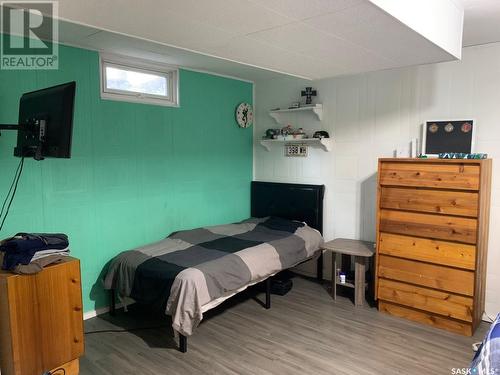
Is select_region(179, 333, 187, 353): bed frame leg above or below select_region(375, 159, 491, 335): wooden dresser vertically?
below

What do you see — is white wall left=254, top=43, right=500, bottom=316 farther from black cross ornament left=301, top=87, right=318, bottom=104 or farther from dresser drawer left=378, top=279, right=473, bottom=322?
dresser drawer left=378, top=279, right=473, bottom=322

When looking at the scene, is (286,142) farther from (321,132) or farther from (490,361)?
(490,361)

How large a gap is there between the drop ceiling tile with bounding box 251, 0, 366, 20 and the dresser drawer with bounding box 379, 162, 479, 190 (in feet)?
5.68

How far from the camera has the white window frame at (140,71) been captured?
3.26 m

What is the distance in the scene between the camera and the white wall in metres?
3.14

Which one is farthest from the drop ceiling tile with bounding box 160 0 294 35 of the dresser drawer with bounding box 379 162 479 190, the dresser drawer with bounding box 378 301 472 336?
the dresser drawer with bounding box 378 301 472 336

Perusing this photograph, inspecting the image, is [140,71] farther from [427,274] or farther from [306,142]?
[427,274]

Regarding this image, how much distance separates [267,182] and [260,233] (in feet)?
2.91

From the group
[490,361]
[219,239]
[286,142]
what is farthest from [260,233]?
[490,361]

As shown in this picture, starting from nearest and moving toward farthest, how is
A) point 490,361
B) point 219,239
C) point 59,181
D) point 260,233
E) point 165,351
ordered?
point 490,361 < point 165,351 < point 59,181 < point 219,239 < point 260,233

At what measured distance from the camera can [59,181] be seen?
3.00 m

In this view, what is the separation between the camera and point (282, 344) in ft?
9.42

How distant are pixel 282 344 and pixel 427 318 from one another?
1.27 m
